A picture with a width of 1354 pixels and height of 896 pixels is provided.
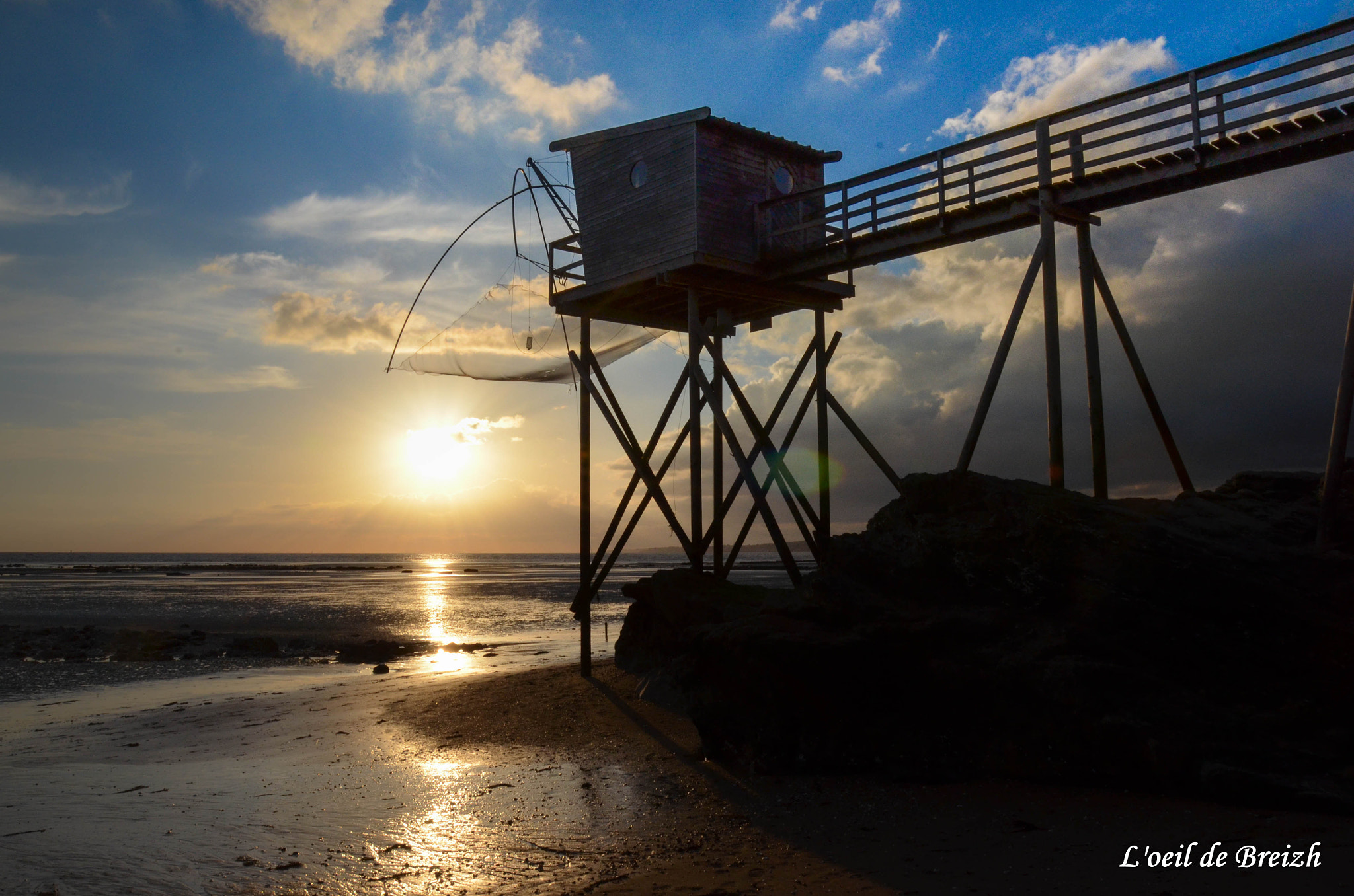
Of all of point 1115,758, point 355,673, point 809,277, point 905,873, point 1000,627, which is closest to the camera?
point 905,873

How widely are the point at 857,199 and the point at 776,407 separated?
406 cm

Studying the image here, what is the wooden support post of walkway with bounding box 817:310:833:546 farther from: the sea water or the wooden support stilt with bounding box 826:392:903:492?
the sea water

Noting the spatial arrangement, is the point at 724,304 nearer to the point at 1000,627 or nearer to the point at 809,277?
the point at 809,277

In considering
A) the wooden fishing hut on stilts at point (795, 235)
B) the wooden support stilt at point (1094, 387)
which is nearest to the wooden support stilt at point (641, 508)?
the wooden fishing hut on stilts at point (795, 235)

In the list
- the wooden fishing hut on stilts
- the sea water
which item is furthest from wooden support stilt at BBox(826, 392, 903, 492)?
the sea water

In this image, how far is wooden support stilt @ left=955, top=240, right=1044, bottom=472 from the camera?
1023 cm

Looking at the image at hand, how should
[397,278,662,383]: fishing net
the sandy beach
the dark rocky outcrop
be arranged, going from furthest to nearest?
[397,278,662,383]: fishing net
the dark rocky outcrop
the sandy beach

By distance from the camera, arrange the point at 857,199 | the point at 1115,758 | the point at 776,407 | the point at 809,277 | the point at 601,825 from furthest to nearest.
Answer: the point at 776,407
the point at 809,277
the point at 857,199
the point at 601,825
the point at 1115,758

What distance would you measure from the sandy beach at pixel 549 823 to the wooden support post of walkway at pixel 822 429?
4.97 metres

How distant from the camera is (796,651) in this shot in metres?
8.63

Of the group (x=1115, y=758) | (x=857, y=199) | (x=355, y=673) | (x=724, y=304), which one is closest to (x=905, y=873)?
(x=1115, y=758)

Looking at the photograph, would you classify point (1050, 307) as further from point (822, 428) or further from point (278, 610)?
point (278, 610)

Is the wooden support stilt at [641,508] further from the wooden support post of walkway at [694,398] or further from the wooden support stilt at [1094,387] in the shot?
the wooden support stilt at [1094,387]

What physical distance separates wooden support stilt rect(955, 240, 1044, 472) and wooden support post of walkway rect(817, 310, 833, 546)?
17.6 ft
